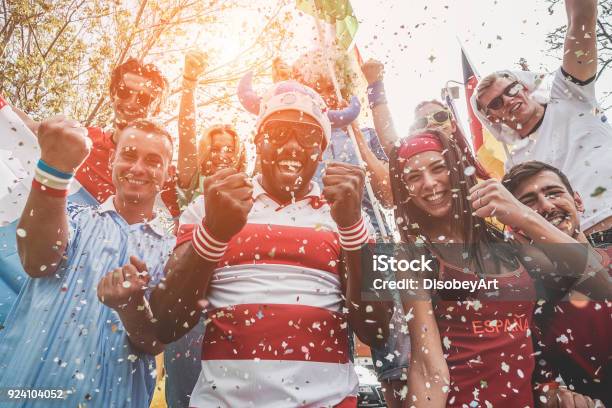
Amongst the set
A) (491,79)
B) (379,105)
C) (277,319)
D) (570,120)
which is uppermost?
(491,79)

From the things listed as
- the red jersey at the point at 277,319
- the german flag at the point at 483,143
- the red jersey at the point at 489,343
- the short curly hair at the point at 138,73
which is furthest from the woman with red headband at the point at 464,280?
the german flag at the point at 483,143

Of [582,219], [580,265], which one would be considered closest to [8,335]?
[580,265]

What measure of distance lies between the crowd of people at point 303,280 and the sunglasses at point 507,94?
430 mm

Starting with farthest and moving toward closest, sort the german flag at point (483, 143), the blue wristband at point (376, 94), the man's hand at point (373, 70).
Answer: the german flag at point (483, 143)
the man's hand at point (373, 70)
the blue wristband at point (376, 94)

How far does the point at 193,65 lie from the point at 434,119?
1.99 metres

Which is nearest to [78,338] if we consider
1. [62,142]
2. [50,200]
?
[50,200]

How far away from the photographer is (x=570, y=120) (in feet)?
10.5

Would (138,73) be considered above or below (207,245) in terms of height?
above

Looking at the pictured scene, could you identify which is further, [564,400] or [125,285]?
[564,400]

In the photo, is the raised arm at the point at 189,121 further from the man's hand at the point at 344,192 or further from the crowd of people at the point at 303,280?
the man's hand at the point at 344,192

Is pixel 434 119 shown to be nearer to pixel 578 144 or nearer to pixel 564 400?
pixel 578 144

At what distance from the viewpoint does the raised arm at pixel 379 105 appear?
12.2ft

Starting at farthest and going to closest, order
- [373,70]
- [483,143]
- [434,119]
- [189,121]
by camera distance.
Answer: [483,143] < [373,70] < [434,119] < [189,121]

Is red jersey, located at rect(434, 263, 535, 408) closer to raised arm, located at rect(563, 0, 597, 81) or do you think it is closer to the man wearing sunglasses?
the man wearing sunglasses
